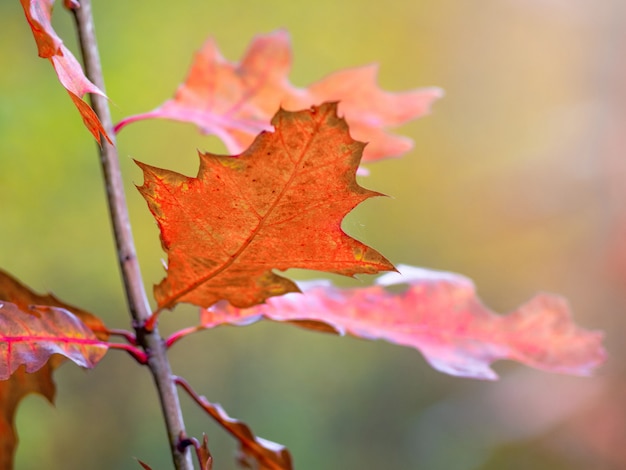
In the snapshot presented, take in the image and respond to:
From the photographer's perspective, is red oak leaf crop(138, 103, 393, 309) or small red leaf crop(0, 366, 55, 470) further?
small red leaf crop(0, 366, 55, 470)

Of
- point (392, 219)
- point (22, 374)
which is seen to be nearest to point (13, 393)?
point (22, 374)

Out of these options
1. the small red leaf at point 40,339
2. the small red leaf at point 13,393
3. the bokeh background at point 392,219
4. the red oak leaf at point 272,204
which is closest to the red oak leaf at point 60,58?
the red oak leaf at point 272,204

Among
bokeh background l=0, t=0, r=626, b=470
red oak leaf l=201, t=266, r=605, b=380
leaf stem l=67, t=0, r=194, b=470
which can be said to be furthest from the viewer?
bokeh background l=0, t=0, r=626, b=470

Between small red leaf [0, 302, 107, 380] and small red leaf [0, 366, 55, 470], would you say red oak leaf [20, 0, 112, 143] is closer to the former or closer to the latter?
small red leaf [0, 302, 107, 380]

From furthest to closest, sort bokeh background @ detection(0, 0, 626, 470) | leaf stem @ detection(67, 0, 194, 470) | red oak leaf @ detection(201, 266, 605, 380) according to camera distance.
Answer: bokeh background @ detection(0, 0, 626, 470)
red oak leaf @ detection(201, 266, 605, 380)
leaf stem @ detection(67, 0, 194, 470)

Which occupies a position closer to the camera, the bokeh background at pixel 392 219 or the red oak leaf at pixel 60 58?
the red oak leaf at pixel 60 58

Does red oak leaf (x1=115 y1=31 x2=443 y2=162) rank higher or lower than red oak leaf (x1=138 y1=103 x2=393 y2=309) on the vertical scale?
higher

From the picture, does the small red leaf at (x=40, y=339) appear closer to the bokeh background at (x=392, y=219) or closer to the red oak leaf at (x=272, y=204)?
the red oak leaf at (x=272, y=204)

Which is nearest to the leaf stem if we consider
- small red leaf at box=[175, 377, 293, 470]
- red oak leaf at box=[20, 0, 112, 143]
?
small red leaf at box=[175, 377, 293, 470]

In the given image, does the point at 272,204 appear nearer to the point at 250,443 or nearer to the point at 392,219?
the point at 250,443
